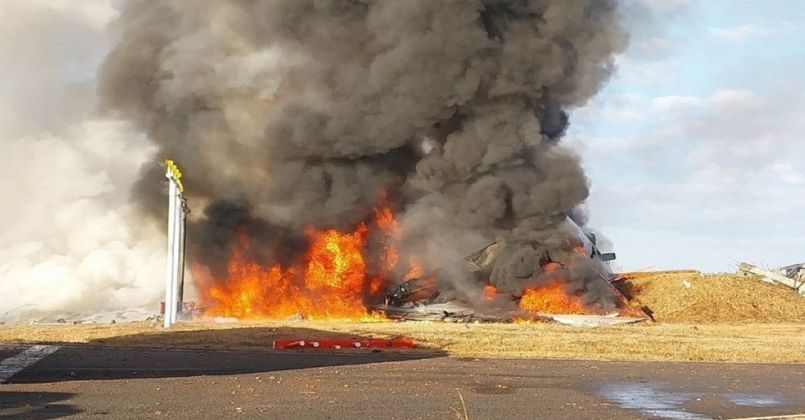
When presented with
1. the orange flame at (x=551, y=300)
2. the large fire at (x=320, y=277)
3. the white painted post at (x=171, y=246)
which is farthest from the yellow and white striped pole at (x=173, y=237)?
the orange flame at (x=551, y=300)

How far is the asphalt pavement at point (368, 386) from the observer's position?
11523mm

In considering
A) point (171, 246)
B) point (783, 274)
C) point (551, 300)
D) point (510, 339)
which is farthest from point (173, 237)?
point (783, 274)

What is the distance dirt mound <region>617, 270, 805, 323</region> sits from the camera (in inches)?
1379

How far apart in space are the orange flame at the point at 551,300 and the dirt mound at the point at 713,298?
4039mm

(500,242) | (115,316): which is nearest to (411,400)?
(500,242)

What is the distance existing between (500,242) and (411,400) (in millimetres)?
22838

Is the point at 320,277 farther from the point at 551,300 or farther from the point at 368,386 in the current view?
the point at 368,386

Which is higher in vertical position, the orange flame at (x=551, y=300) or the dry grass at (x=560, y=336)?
the orange flame at (x=551, y=300)

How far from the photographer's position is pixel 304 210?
120 feet

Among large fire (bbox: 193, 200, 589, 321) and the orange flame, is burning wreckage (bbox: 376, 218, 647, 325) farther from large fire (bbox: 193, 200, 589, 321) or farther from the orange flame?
large fire (bbox: 193, 200, 589, 321)

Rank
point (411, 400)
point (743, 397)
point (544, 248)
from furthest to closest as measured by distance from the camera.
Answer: point (544, 248), point (743, 397), point (411, 400)

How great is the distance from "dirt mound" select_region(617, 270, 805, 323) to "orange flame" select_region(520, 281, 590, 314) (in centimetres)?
404

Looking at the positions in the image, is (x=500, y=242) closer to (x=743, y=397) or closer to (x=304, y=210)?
(x=304, y=210)

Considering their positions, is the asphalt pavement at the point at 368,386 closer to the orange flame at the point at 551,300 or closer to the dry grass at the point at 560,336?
the dry grass at the point at 560,336
